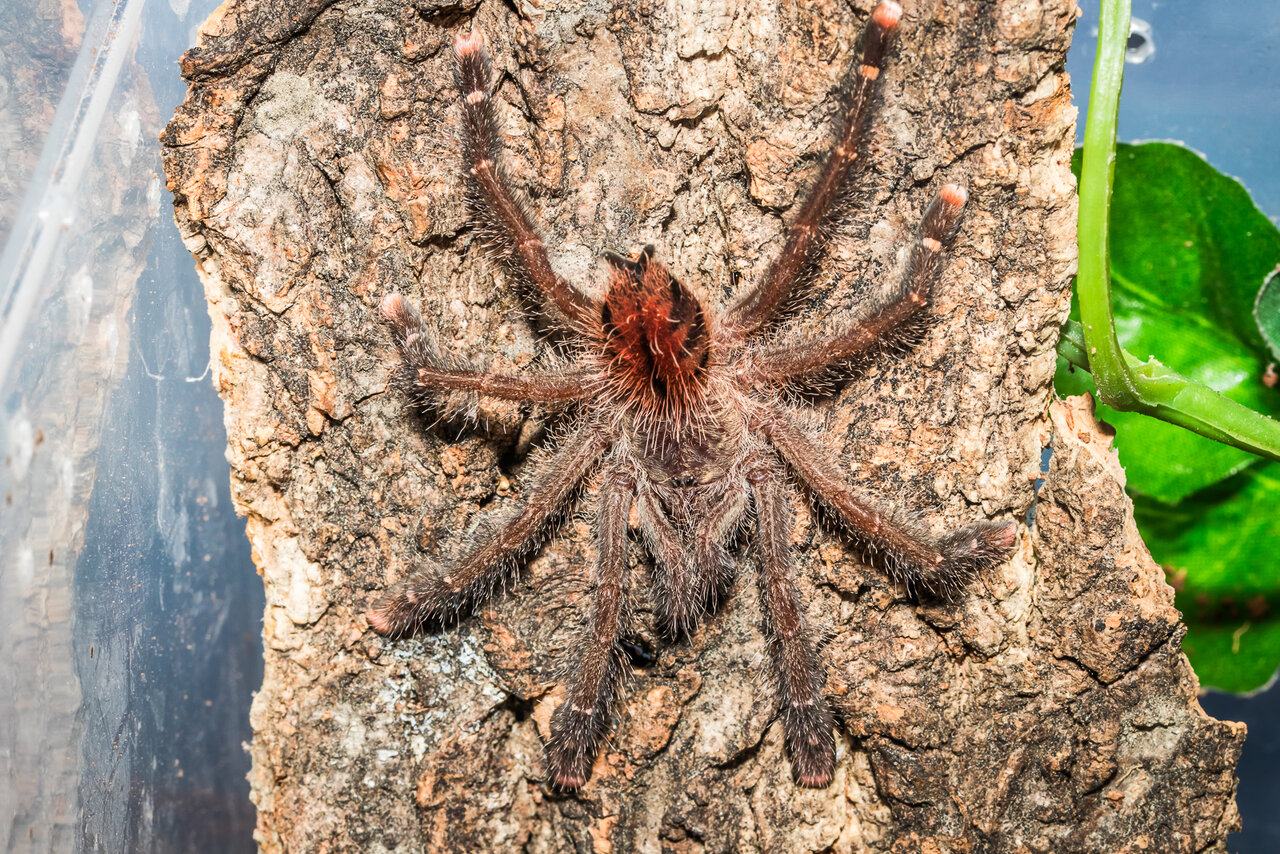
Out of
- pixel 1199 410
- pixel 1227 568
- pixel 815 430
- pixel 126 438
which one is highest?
pixel 1199 410

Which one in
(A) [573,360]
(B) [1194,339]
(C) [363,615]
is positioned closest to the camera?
(C) [363,615]

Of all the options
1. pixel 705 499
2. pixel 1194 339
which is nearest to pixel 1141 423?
pixel 1194 339

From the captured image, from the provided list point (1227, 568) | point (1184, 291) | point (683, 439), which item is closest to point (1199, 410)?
point (1184, 291)

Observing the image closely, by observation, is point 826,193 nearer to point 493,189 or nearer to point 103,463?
point 493,189

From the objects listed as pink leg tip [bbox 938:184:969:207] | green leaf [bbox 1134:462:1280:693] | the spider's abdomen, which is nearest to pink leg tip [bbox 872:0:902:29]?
A: pink leg tip [bbox 938:184:969:207]

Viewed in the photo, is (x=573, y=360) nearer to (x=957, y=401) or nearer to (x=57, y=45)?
(x=957, y=401)

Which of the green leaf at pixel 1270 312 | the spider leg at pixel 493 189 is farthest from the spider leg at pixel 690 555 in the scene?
the green leaf at pixel 1270 312
